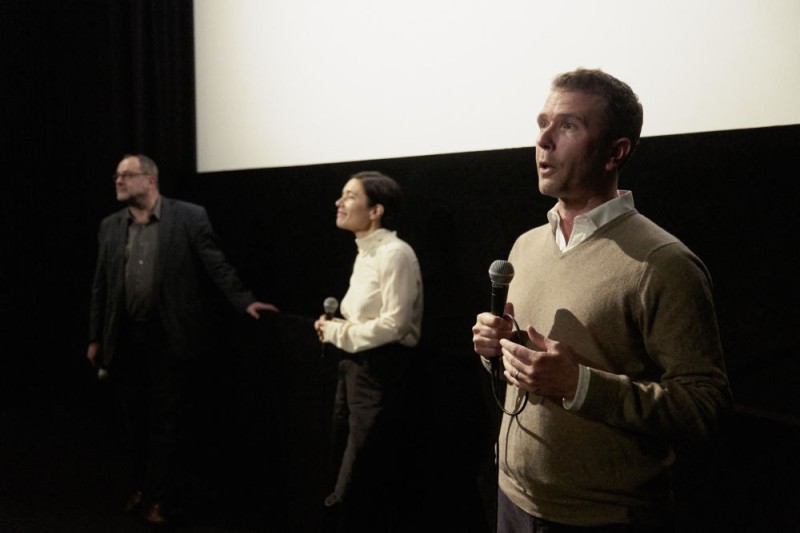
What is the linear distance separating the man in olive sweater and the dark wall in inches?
21.8

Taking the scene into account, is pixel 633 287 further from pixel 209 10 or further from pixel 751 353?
pixel 209 10

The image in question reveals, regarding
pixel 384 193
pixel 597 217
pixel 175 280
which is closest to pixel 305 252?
pixel 175 280

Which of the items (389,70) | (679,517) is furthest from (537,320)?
(389,70)

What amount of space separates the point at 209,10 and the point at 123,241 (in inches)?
62.9

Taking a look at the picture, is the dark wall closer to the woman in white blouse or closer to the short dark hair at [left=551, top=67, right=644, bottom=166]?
the woman in white blouse

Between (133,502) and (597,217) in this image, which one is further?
(133,502)

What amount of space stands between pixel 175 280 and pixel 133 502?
1.23 m

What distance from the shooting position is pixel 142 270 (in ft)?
9.78

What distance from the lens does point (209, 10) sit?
3.65m

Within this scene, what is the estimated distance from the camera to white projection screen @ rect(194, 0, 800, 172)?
1.62 m

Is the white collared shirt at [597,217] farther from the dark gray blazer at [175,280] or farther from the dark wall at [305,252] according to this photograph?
the dark gray blazer at [175,280]

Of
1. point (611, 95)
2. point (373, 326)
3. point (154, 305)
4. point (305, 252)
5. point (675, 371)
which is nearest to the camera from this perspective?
point (675, 371)

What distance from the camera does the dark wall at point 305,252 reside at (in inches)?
62.4

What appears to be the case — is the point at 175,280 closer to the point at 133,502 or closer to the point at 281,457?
the point at 281,457
